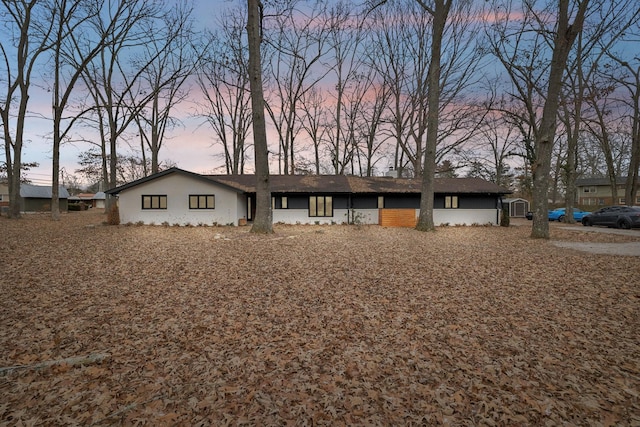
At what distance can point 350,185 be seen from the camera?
2428 cm

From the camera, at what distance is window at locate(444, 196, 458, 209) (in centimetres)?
2394

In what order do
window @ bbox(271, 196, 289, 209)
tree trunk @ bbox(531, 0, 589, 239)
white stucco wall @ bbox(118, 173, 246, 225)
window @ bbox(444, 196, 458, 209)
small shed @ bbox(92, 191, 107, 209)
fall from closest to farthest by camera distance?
tree trunk @ bbox(531, 0, 589, 239) → white stucco wall @ bbox(118, 173, 246, 225) → window @ bbox(271, 196, 289, 209) → window @ bbox(444, 196, 458, 209) → small shed @ bbox(92, 191, 107, 209)

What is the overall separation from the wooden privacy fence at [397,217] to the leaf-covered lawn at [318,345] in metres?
14.3

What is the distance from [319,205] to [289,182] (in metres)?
3.25

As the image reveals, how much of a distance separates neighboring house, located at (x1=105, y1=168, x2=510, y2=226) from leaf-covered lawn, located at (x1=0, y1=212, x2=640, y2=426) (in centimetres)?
1363

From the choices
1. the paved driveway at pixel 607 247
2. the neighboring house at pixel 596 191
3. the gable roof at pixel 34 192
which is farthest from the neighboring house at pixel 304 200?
the neighboring house at pixel 596 191

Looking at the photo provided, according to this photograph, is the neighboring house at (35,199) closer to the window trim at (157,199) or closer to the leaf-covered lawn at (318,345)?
the window trim at (157,199)

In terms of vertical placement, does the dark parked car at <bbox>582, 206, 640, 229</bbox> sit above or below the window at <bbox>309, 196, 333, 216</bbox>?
below

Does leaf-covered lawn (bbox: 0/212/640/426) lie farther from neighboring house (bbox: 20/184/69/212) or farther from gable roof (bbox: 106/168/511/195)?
neighboring house (bbox: 20/184/69/212)

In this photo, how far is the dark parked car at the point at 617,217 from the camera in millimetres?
Answer: 19031

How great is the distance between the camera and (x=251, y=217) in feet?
80.7

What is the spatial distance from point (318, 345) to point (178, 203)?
20.2 m

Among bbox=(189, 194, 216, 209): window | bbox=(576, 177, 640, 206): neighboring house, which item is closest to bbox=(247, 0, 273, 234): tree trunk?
bbox=(189, 194, 216, 209): window

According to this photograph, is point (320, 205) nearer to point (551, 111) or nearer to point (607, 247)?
point (551, 111)
